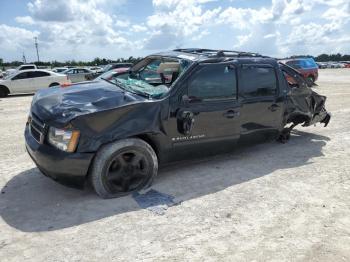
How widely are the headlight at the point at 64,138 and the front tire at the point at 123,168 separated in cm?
32

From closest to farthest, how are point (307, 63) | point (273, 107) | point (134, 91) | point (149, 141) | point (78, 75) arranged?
point (149, 141) < point (134, 91) < point (273, 107) < point (307, 63) < point (78, 75)

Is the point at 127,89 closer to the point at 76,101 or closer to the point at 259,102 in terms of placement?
the point at 76,101

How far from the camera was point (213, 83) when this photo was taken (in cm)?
506

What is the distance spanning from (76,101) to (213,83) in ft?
6.28

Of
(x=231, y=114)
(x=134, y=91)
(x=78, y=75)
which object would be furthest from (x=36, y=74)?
(x=231, y=114)

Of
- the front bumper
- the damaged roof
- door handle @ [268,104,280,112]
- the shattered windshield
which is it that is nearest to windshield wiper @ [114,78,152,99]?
the shattered windshield

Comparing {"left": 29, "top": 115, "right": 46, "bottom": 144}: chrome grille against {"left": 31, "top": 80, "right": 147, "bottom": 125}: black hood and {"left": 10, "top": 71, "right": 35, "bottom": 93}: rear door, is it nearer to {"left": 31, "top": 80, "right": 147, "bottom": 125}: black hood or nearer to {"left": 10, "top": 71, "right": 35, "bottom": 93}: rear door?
{"left": 31, "top": 80, "right": 147, "bottom": 125}: black hood

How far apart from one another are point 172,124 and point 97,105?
100cm

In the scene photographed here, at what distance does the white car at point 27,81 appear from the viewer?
57.8ft

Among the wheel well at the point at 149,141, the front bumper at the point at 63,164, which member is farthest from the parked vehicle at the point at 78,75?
the front bumper at the point at 63,164

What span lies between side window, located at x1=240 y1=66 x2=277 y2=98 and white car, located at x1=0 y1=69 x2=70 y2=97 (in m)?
15.0

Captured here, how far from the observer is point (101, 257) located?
312 cm

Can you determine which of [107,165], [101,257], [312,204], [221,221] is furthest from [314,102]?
[101,257]

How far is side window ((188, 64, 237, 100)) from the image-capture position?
4867mm
